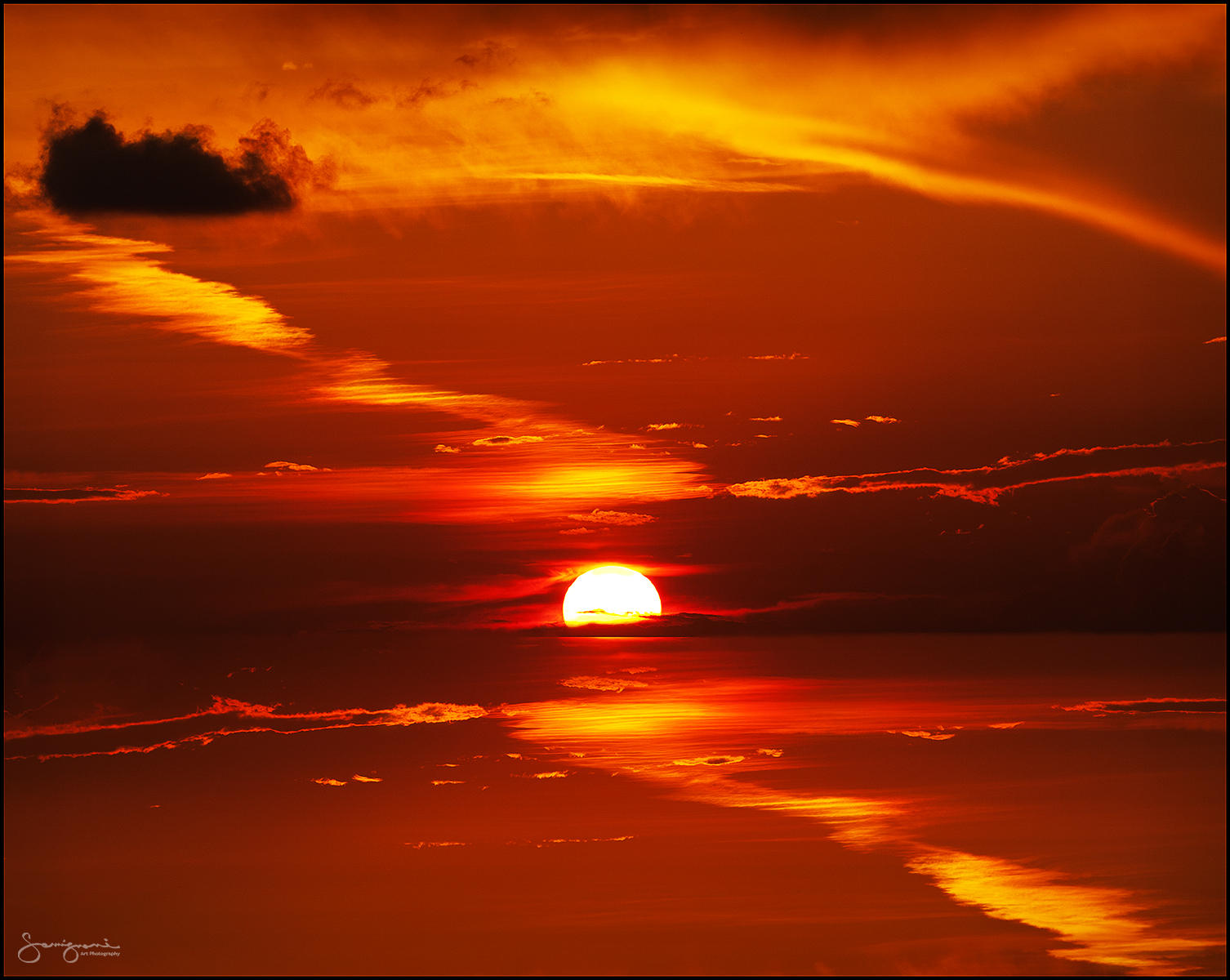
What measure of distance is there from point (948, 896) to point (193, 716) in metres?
40.3

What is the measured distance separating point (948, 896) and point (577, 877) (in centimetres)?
859

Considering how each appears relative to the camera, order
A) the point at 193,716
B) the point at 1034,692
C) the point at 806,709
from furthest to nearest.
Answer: the point at 1034,692
the point at 806,709
the point at 193,716

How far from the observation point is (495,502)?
2528 cm

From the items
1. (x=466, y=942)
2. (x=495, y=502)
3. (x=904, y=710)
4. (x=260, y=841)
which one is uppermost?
(x=904, y=710)

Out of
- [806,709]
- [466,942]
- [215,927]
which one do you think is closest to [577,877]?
[466,942]

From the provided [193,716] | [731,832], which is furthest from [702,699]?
[731,832]

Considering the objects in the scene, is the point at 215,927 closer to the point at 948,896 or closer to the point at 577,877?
the point at 577,877

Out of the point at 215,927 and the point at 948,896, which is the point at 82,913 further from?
the point at 948,896

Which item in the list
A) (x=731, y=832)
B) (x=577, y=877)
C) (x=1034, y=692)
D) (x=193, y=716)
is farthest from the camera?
(x=1034, y=692)

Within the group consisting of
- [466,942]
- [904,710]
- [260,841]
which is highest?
[904,710]

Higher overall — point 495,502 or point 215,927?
point 495,502

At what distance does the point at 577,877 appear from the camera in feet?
90.1

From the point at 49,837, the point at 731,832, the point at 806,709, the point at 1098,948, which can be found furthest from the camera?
the point at 806,709

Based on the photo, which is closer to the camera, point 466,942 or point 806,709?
point 466,942
